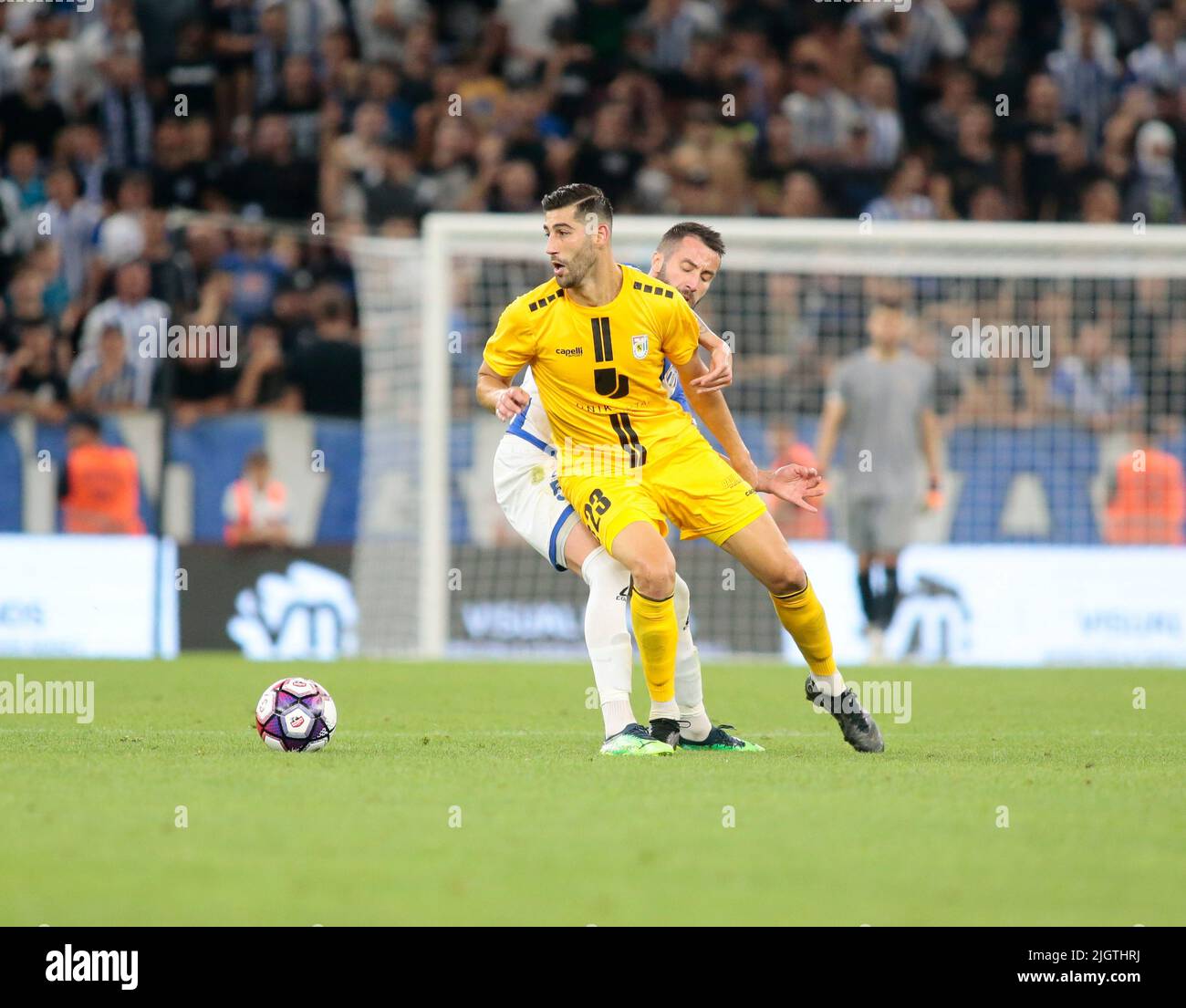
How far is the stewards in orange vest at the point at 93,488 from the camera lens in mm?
14398

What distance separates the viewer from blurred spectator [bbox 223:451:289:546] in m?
14.5

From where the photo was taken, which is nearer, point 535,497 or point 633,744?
point 633,744

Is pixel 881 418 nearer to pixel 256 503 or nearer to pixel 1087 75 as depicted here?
pixel 256 503

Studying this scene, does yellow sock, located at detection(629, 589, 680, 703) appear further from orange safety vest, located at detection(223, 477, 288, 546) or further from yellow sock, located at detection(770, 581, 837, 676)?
orange safety vest, located at detection(223, 477, 288, 546)

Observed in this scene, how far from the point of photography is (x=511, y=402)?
273 inches

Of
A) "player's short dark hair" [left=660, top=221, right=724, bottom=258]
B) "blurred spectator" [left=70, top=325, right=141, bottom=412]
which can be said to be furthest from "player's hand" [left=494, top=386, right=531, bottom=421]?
"blurred spectator" [left=70, top=325, right=141, bottom=412]

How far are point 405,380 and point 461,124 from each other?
13.4ft

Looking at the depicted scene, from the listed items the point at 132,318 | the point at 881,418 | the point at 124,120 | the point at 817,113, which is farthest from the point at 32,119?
the point at 881,418

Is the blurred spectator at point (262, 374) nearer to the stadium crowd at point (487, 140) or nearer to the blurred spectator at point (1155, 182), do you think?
the stadium crowd at point (487, 140)

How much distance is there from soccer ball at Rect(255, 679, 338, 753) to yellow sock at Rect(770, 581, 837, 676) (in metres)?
1.85

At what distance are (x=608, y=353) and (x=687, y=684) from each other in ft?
4.55

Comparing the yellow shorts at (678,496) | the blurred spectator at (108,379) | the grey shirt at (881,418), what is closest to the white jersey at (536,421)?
the yellow shorts at (678,496)

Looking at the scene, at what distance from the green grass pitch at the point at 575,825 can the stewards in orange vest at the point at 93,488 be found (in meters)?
5.42
